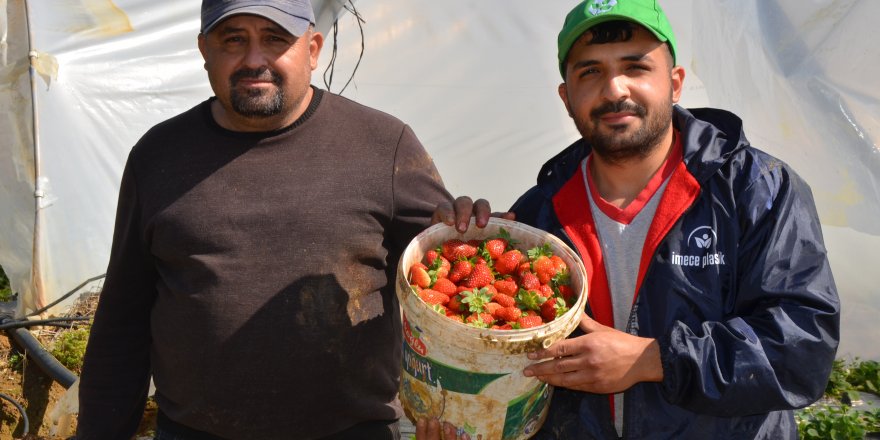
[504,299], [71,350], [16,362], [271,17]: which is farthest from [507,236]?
[16,362]

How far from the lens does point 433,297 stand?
2268mm

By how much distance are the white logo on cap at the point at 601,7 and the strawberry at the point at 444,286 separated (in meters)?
0.80

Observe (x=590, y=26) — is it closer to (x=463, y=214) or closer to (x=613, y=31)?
(x=613, y=31)

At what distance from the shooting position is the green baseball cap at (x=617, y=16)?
2229mm

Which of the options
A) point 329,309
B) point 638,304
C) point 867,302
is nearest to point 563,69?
point 638,304

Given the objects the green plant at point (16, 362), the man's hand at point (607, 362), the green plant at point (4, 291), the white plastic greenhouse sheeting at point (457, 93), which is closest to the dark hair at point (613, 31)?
the man's hand at point (607, 362)

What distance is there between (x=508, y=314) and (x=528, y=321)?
0.07 meters

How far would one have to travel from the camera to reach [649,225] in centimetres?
225

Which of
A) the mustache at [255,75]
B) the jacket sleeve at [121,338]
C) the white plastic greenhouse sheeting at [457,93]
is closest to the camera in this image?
the mustache at [255,75]

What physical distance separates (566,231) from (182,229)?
3.67 feet

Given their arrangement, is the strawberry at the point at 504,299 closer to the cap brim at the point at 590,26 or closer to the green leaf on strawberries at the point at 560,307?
the green leaf on strawberries at the point at 560,307

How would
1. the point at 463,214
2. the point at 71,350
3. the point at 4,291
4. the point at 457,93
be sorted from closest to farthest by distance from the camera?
the point at 463,214
the point at 71,350
the point at 457,93
the point at 4,291

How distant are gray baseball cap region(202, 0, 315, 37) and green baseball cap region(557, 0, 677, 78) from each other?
0.82 meters

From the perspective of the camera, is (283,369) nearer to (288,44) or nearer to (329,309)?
(329,309)
